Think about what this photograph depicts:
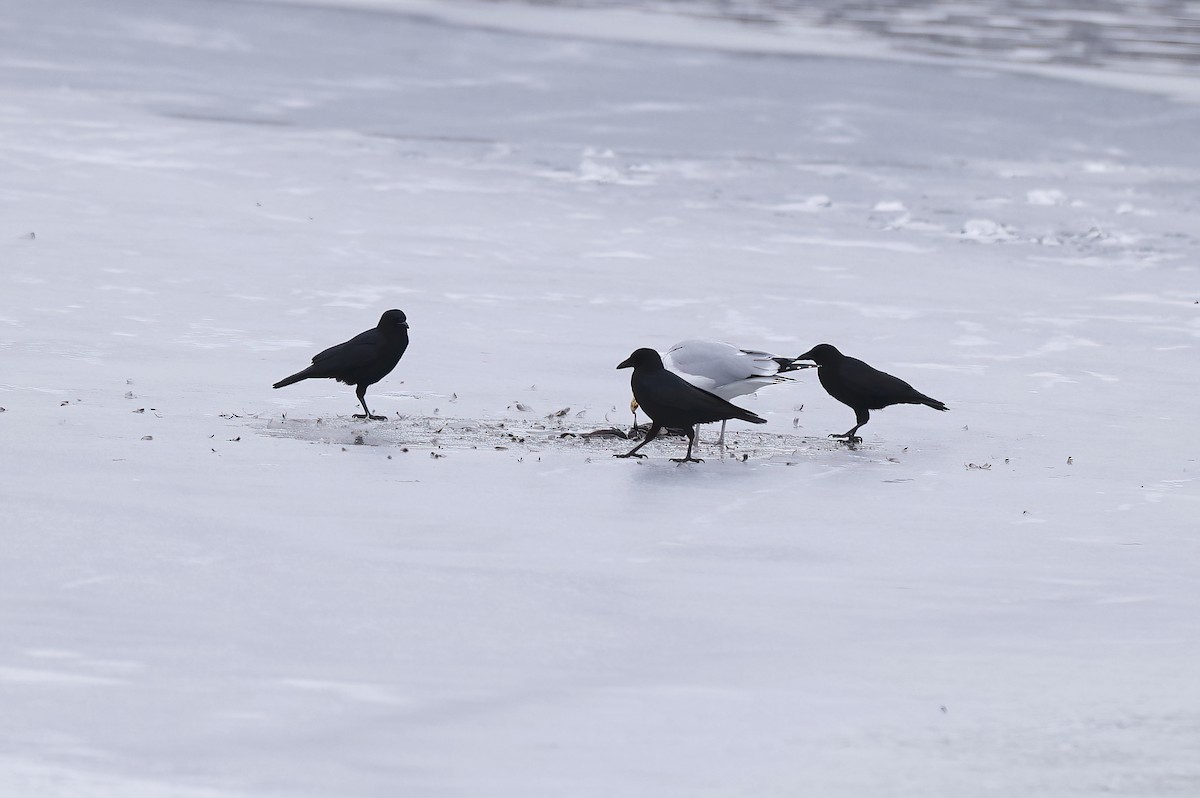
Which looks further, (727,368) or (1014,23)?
(1014,23)

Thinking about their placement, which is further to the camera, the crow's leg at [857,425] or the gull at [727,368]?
the crow's leg at [857,425]

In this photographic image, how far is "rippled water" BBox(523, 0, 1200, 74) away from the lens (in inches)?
994

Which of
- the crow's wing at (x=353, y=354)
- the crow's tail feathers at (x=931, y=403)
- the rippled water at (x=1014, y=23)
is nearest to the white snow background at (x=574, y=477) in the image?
the crow's tail feathers at (x=931, y=403)

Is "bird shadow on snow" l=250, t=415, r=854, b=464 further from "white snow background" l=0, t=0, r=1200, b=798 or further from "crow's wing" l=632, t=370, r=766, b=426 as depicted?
"crow's wing" l=632, t=370, r=766, b=426

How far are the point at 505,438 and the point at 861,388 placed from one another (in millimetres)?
1656

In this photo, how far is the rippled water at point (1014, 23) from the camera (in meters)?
25.2

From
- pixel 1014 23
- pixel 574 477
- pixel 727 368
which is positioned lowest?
pixel 574 477

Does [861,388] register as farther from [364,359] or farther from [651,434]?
[364,359]

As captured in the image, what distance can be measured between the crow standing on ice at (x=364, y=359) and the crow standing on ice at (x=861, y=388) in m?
1.95

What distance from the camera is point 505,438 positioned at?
307 inches

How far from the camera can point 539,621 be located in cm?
523

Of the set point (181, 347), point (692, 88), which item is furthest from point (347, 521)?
point (692, 88)

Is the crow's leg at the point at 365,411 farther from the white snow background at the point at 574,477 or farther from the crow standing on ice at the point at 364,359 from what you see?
the white snow background at the point at 574,477

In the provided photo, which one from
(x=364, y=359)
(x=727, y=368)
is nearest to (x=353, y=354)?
(x=364, y=359)
